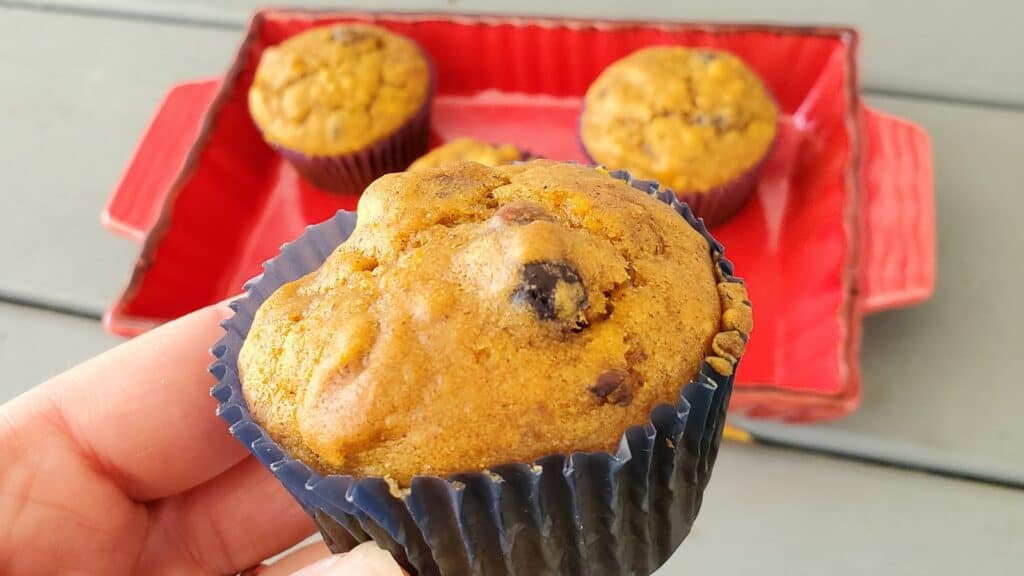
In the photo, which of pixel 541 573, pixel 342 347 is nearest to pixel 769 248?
pixel 541 573

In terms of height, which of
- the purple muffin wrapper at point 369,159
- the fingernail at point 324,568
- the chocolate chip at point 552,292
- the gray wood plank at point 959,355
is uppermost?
the chocolate chip at point 552,292

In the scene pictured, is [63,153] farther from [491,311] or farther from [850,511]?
[850,511]

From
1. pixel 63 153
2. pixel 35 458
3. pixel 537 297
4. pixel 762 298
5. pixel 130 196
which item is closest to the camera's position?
pixel 537 297

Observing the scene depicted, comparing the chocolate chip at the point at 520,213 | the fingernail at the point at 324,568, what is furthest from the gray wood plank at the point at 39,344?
the chocolate chip at the point at 520,213

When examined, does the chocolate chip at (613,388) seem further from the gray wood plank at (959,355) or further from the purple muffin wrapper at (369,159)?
the purple muffin wrapper at (369,159)

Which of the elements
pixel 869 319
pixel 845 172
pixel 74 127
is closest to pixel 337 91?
pixel 74 127

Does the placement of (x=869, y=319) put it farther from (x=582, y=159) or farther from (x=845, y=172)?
(x=582, y=159)
